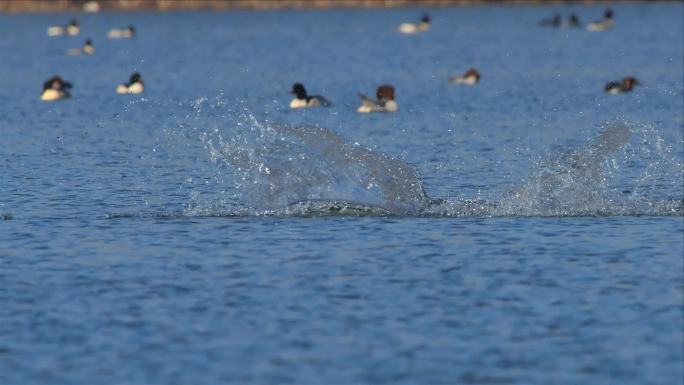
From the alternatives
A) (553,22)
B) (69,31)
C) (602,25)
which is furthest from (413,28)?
(69,31)

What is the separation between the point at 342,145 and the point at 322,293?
28.6ft

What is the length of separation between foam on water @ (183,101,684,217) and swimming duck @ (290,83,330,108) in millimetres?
19581

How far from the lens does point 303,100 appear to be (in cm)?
4869

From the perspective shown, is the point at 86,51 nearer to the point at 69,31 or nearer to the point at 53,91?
the point at 69,31

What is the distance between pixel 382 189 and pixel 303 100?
2311cm

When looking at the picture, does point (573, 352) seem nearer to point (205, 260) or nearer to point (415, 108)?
point (205, 260)

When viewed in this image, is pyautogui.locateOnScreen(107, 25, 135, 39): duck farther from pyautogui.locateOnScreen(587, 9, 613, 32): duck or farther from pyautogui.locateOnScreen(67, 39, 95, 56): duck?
pyautogui.locateOnScreen(587, 9, 613, 32): duck

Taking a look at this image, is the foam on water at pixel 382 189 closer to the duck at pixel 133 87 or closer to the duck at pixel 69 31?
the duck at pixel 133 87

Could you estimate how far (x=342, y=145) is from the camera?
2688 centimetres

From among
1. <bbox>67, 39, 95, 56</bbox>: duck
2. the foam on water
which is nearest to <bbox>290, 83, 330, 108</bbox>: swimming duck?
the foam on water

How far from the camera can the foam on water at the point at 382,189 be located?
24594mm

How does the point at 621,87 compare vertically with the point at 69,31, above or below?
below

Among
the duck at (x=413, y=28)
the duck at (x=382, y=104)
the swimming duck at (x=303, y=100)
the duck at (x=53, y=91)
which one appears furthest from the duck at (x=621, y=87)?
the duck at (x=413, y=28)

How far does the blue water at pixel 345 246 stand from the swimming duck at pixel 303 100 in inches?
28.7
